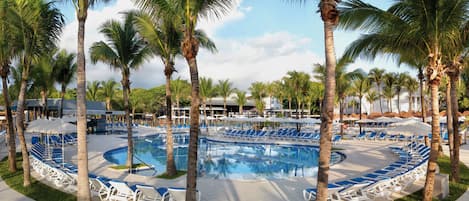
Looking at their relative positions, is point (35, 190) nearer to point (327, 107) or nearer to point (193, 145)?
point (193, 145)

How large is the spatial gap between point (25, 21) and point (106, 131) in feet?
79.4

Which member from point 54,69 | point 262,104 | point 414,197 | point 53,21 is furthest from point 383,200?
point 262,104

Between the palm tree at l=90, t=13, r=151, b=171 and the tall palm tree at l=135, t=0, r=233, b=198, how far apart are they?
13.8ft

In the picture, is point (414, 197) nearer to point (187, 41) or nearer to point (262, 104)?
point (187, 41)

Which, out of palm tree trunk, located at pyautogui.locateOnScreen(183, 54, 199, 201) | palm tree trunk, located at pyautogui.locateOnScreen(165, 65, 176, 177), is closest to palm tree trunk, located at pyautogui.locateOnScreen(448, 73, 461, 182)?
palm tree trunk, located at pyautogui.locateOnScreen(183, 54, 199, 201)

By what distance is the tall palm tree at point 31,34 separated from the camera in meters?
9.21

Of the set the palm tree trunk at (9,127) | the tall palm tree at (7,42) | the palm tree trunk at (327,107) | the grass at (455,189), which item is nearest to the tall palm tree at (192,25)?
the palm tree trunk at (327,107)

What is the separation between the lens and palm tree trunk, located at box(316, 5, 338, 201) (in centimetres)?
541

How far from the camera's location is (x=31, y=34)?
31.1 ft

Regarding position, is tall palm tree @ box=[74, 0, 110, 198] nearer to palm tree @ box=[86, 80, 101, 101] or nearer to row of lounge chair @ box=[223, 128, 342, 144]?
row of lounge chair @ box=[223, 128, 342, 144]

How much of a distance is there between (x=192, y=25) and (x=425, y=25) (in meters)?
5.21

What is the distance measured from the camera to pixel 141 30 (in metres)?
10.7

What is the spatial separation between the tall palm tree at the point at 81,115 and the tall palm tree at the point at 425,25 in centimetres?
575

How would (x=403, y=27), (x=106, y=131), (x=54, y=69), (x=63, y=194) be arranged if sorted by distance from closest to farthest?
(x=403, y=27)
(x=63, y=194)
(x=54, y=69)
(x=106, y=131)
